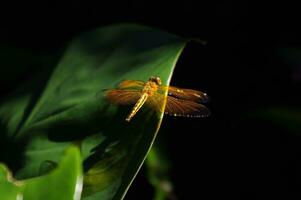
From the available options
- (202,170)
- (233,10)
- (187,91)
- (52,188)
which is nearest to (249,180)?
(202,170)

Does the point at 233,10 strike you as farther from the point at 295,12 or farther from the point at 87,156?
the point at 87,156

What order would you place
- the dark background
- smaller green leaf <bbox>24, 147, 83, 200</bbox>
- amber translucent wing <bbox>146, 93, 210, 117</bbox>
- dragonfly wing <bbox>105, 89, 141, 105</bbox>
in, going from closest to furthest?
smaller green leaf <bbox>24, 147, 83, 200</bbox>
dragonfly wing <bbox>105, 89, 141, 105</bbox>
amber translucent wing <bbox>146, 93, 210, 117</bbox>
the dark background

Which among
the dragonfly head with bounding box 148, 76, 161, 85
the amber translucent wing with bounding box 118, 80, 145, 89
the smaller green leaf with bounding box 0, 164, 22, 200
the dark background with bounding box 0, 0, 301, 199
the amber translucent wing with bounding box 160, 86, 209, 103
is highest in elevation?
the dragonfly head with bounding box 148, 76, 161, 85

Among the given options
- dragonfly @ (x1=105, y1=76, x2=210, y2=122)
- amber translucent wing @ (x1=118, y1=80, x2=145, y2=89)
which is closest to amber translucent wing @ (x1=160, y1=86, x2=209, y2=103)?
dragonfly @ (x1=105, y1=76, x2=210, y2=122)

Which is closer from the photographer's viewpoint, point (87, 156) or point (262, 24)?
point (87, 156)

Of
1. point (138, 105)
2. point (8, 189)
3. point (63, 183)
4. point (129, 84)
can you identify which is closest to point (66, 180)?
point (63, 183)

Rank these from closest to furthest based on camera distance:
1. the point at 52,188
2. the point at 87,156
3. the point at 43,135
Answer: the point at 52,188 → the point at 87,156 → the point at 43,135

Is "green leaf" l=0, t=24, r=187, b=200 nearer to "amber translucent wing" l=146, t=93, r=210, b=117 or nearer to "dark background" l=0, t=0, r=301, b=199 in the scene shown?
"amber translucent wing" l=146, t=93, r=210, b=117
